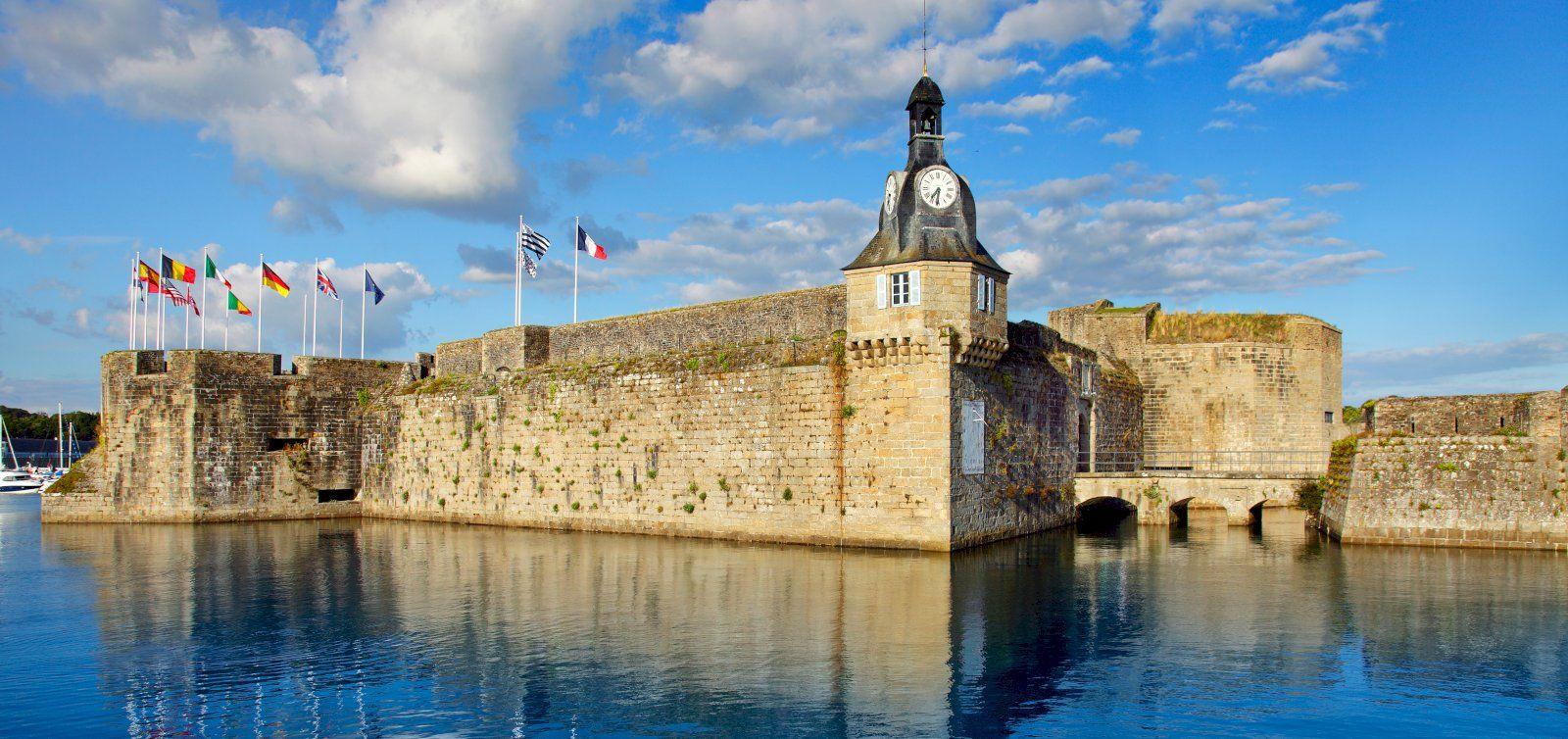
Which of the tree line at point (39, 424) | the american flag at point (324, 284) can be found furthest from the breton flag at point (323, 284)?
the tree line at point (39, 424)

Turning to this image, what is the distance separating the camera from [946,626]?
1466 centimetres

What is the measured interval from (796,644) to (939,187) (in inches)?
487

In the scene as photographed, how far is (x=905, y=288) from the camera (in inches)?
874

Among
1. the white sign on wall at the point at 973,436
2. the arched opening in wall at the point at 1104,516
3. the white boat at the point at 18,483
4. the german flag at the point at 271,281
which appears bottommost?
the white boat at the point at 18,483

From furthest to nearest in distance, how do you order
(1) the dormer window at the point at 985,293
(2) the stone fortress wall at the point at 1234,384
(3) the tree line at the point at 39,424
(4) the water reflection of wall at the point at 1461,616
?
(3) the tree line at the point at 39,424, (2) the stone fortress wall at the point at 1234,384, (1) the dormer window at the point at 985,293, (4) the water reflection of wall at the point at 1461,616

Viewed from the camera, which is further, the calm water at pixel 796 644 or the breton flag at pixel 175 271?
the breton flag at pixel 175 271

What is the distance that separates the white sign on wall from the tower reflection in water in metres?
1.89

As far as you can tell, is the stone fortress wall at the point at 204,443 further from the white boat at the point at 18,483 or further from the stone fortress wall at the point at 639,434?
the white boat at the point at 18,483

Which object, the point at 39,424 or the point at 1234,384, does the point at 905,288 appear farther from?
the point at 39,424

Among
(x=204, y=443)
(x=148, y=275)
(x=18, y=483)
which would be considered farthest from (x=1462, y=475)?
(x=18, y=483)

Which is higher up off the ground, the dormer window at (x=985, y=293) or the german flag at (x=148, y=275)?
the german flag at (x=148, y=275)

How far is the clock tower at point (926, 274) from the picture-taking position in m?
21.9

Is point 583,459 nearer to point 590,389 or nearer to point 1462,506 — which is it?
point 590,389

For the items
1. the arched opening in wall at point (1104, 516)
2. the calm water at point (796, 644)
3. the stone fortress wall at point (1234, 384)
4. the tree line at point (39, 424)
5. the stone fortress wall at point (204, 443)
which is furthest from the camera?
the tree line at point (39, 424)
